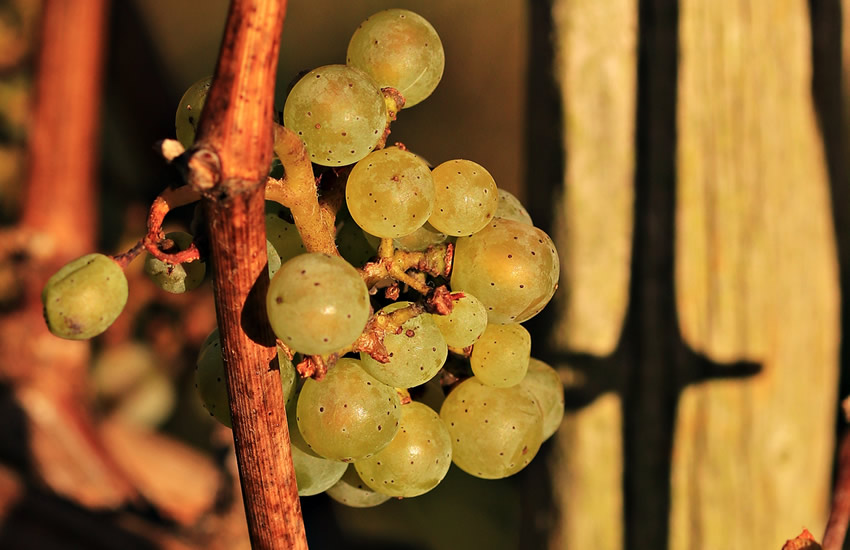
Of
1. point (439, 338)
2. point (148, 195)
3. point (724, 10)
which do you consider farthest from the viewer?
point (148, 195)

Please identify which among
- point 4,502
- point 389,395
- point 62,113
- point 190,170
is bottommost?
point 4,502

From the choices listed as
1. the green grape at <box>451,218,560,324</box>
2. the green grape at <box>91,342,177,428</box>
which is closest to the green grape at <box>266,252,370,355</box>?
the green grape at <box>451,218,560,324</box>

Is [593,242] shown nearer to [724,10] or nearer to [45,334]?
[724,10]

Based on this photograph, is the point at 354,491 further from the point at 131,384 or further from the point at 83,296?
the point at 131,384

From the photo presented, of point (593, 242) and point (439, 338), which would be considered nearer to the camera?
point (439, 338)

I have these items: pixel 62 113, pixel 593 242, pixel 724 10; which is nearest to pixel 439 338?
pixel 593 242

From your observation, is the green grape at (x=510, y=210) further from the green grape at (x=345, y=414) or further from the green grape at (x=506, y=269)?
the green grape at (x=345, y=414)

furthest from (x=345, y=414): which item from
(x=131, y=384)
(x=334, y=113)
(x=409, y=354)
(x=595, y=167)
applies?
(x=131, y=384)

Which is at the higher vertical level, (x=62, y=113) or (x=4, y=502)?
(x=62, y=113)
